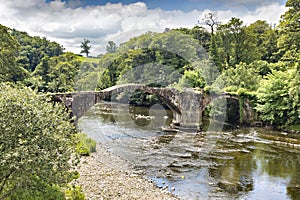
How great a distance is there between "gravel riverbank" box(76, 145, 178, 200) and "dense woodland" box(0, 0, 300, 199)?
4720mm

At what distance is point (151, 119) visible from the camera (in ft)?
124

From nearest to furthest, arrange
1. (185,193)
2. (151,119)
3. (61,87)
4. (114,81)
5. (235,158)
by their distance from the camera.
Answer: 1. (185,193)
2. (235,158)
3. (151,119)
4. (61,87)
5. (114,81)

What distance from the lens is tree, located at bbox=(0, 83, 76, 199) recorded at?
26.3ft

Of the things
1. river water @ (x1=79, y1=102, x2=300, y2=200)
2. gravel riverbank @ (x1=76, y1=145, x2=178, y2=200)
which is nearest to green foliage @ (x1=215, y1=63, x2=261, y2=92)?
river water @ (x1=79, y1=102, x2=300, y2=200)

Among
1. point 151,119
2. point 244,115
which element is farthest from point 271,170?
point 151,119

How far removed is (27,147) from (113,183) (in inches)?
301

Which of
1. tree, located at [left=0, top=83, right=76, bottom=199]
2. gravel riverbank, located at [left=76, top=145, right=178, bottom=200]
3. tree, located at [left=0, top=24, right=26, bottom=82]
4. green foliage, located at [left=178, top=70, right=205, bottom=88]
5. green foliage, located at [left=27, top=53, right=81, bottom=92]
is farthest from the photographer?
green foliage, located at [left=27, top=53, right=81, bottom=92]

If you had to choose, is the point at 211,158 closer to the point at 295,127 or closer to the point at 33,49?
the point at 295,127

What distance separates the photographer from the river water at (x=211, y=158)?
15344 mm

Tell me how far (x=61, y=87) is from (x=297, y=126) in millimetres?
38036

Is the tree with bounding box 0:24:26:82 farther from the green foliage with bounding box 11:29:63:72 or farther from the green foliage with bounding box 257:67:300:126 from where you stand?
the green foliage with bounding box 11:29:63:72

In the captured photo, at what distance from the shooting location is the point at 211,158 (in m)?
20.6

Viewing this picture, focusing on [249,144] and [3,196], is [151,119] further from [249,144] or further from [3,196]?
[3,196]

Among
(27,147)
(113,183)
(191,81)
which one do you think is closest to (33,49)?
(191,81)
